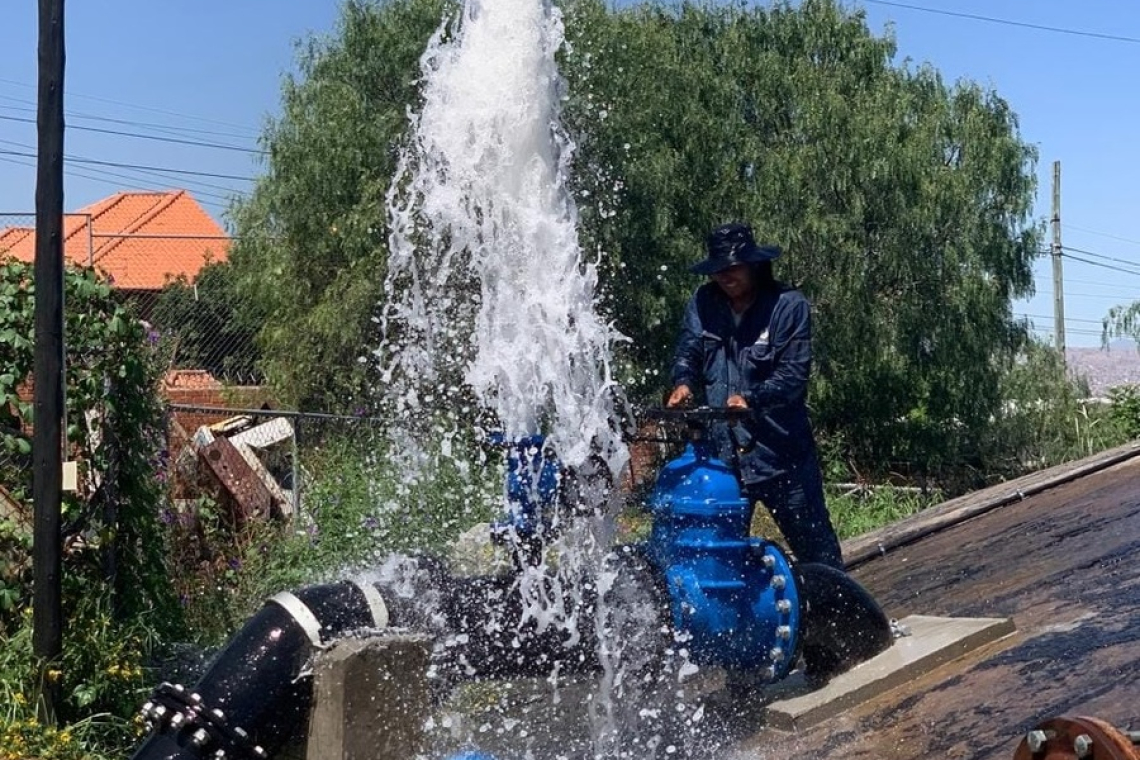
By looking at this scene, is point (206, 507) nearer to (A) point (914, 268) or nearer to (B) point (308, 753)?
(B) point (308, 753)

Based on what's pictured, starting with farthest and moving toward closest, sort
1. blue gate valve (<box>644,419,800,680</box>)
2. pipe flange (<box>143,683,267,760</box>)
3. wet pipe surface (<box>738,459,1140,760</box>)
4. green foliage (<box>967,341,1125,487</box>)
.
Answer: green foliage (<box>967,341,1125,487</box>), blue gate valve (<box>644,419,800,680</box>), wet pipe surface (<box>738,459,1140,760</box>), pipe flange (<box>143,683,267,760</box>)

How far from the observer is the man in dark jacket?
4.80 metres

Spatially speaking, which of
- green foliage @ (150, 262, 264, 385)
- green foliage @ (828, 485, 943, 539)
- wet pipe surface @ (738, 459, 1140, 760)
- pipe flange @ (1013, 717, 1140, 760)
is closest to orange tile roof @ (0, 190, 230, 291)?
green foliage @ (150, 262, 264, 385)

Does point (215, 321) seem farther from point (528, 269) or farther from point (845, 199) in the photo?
point (528, 269)

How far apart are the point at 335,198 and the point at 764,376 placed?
8.85 m

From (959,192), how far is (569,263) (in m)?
10.5

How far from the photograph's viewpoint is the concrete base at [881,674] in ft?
14.5

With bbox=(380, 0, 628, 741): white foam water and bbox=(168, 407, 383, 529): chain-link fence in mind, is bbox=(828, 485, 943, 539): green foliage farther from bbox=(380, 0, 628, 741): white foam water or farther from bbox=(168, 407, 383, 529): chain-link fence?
bbox=(380, 0, 628, 741): white foam water

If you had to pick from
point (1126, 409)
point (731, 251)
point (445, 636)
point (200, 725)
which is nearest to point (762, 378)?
point (731, 251)

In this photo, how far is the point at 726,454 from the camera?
4844 mm

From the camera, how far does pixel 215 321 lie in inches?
699

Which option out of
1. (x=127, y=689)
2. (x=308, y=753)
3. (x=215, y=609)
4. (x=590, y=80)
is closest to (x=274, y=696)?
(x=308, y=753)

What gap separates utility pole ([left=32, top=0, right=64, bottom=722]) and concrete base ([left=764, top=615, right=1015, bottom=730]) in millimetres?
2626

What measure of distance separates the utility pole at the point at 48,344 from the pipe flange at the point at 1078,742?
3628 mm
